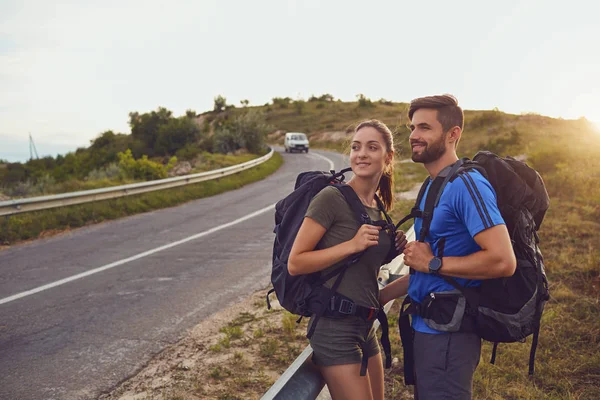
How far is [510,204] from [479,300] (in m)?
0.50

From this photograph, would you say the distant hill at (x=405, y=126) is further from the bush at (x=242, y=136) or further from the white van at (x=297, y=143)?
the bush at (x=242, y=136)

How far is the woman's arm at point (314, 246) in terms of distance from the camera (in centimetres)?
239

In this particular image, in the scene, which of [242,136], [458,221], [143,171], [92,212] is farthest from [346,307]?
[242,136]

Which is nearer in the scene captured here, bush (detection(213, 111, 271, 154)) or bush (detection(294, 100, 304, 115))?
bush (detection(213, 111, 271, 154))

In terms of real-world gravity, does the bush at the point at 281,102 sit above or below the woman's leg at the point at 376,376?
above

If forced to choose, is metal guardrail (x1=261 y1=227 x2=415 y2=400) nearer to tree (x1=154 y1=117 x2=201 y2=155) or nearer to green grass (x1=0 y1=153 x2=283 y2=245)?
green grass (x1=0 y1=153 x2=283 y2=245)

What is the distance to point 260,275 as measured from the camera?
6992 mm

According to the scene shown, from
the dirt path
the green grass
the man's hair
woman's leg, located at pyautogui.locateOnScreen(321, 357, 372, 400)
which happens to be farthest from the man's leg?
the green grass

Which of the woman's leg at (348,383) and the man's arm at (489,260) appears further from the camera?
the woman's leg at (348,383)

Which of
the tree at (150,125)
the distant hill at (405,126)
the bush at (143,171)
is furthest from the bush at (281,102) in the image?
the bush at (143,171)

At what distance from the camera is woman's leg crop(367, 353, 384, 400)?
2715 millimetres

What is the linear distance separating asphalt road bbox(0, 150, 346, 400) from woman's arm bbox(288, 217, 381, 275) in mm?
2501

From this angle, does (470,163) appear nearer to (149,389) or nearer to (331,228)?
(331,228)

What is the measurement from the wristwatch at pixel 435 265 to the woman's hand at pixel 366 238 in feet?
0.96
